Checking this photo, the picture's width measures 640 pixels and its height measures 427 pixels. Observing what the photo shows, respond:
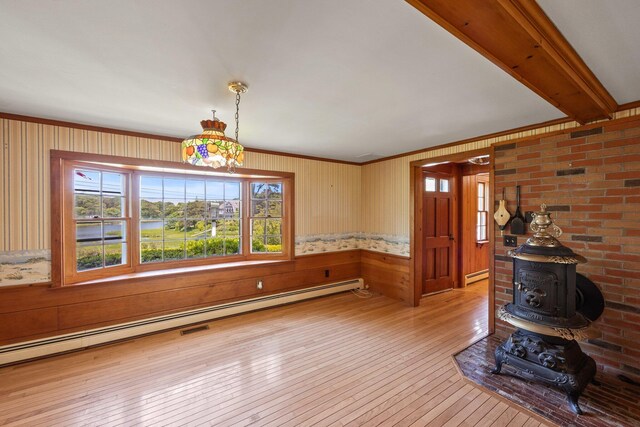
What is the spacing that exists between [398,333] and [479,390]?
3.49 ft

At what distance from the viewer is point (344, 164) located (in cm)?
474

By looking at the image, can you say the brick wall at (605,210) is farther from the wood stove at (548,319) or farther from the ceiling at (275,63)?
the wood stove at (548,319)

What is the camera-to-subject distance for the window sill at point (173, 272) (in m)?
2.86

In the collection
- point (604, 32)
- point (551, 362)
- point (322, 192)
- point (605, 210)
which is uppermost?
point (604, 32)

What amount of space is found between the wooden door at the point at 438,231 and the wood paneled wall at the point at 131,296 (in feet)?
6.17

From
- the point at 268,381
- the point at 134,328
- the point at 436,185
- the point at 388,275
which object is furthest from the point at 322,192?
the point at 134,328

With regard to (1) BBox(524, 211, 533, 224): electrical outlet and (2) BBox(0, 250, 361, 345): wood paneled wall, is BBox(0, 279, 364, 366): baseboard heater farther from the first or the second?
(1) BBox(524, 211, 533, 224): electrical outlet

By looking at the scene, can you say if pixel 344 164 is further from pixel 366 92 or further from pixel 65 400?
pixel 65 400

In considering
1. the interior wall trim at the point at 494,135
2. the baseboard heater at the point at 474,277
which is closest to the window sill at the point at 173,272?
the interior wall trim at the point at 494,135

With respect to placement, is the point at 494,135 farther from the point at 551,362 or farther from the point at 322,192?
the point at 322,192

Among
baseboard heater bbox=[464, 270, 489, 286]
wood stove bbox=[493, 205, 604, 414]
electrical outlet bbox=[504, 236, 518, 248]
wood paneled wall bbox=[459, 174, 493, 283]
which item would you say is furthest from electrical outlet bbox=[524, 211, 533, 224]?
baseboard heater bbox=[464, 270, 489, 286]

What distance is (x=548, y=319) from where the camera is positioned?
2025 mm

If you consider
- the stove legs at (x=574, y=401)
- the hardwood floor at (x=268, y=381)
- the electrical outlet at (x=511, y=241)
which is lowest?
the hardwood floor at (x=268, y=381)

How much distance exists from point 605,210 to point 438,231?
2.37 m
